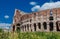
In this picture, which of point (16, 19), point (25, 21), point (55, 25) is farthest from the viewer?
point (16, 19)

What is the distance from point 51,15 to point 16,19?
885 inches

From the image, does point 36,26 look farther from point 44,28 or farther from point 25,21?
point 25,21

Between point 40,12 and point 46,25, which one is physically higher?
point 40,12

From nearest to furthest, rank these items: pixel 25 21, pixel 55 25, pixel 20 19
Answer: pixel 55 25 < pixel 25 21 < pixel 20 19

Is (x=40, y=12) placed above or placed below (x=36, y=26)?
above

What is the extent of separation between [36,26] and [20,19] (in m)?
13.7

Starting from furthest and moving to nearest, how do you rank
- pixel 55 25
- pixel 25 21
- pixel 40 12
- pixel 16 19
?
pixel 16 19
pixel 25 21
pixel 40 12
pixel 55 25

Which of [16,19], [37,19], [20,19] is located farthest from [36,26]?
[16,19]

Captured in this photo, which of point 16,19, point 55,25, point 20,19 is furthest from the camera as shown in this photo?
point 16,19

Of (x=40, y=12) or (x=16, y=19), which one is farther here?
(x=16, y=19)

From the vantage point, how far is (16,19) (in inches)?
2972

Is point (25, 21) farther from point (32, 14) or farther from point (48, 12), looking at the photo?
point (48, 12)

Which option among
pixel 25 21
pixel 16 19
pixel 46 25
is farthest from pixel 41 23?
pixel 16 19

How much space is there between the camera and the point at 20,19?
70.6 meters
